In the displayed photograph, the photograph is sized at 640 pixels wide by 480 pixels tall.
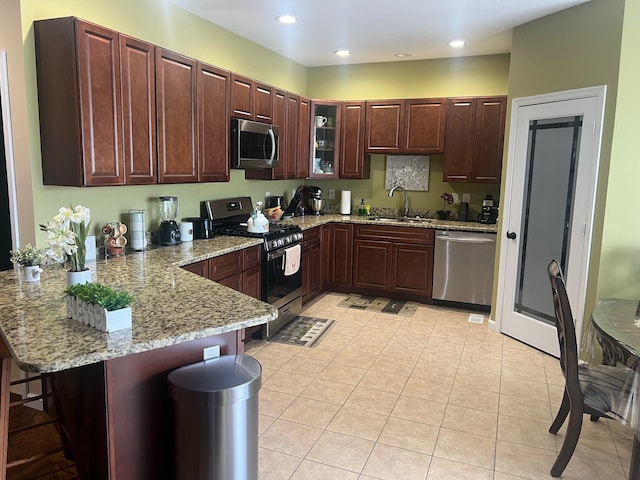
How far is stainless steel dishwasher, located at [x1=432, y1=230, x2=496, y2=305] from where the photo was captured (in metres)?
4.95

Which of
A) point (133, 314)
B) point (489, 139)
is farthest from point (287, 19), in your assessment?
point (133, 314)

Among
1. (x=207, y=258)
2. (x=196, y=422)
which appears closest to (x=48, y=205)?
(x=207, y=258)

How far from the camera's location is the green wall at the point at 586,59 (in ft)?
11.1

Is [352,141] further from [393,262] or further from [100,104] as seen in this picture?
[100,104]

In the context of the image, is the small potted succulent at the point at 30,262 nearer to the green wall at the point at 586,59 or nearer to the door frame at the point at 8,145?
the door frame at the point at 8,145

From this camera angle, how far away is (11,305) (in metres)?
2.10

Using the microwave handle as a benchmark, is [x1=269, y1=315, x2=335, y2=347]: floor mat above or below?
below

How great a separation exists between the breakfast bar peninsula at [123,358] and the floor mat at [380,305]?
3.15 meters

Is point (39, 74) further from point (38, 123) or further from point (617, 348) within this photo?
point (617, 348)

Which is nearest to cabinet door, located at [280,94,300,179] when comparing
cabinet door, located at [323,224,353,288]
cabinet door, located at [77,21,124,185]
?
cabinet door, located at [323,224,353,288]

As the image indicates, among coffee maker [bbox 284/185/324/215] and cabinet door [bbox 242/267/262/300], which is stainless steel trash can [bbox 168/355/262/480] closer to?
cabinet door [bbox 242/267/262/300]

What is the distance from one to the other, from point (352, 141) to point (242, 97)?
6.19ft

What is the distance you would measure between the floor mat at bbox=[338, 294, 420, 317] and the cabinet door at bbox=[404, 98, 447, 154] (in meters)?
1.76

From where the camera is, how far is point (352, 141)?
19.0ft
